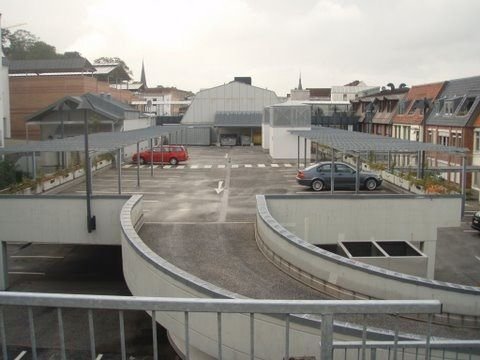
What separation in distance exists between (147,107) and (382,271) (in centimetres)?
7605

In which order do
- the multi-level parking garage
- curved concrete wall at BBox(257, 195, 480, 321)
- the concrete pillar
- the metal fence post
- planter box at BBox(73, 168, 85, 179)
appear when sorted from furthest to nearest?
planter box at BBox(73, 168, 85, 179) → the concrete pillar → the multi-level parking garage → curved concrete wall at BBox(257, 195, 480, 321) → the metal fence post

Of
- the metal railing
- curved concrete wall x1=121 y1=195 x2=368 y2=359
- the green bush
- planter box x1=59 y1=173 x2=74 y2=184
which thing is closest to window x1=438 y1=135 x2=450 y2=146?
planter box x1=59 y1=173 x2=74 y2=184

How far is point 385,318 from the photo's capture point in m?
9.06

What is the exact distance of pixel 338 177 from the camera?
2269 cm

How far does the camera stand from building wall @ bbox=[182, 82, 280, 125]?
60344 millimetres

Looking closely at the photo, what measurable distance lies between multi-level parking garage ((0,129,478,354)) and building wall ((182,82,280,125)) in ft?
104

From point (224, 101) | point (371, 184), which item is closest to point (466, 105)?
point (371, 184)

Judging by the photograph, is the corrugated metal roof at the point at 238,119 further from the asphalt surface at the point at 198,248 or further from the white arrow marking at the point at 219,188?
the white arrow marking at the point at 219,188

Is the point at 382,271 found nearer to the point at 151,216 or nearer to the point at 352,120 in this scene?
the point at 151,216

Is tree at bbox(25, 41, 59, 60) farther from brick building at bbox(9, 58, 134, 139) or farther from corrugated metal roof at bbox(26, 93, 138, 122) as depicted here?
corrugated metal roof at bbox(26, 93, 138, 122)

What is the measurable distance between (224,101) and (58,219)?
44441 mm

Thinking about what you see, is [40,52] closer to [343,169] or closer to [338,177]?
[343,169]

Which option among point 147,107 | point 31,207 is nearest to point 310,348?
point 31,207

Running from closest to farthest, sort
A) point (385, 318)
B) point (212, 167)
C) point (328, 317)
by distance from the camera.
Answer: point (328, 317)
point (385, 318)
point (212, 167)
